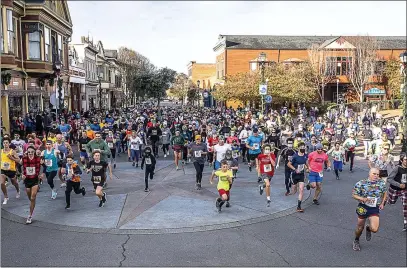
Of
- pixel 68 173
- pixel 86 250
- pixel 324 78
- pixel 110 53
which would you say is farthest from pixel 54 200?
pixel 110 53

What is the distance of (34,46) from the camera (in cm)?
2638

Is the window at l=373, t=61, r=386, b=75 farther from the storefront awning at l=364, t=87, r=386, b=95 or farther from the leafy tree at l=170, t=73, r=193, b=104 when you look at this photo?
the leafy tree at l=170, t=73, r=193, b=104

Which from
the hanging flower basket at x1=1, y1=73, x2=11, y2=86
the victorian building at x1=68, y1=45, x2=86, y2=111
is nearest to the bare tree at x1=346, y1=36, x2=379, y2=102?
the victorian building at x1=68, y1=45, x2=86, y2=111

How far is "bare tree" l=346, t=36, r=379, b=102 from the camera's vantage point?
164ft

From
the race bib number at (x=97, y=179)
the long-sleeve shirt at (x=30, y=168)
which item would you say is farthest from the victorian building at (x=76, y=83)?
the long-sleeve shirt at (x=30, y=168)

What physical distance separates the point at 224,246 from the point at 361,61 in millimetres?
46898

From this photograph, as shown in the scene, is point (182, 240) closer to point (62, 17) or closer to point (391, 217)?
point (391, 217)

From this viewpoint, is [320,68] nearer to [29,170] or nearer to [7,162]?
[7,162]

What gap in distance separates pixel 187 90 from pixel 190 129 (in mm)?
62819

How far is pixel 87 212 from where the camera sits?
1038 cm

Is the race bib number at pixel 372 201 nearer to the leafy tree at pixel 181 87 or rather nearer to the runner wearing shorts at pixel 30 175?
the runner wearing shorts at pixel 30 175

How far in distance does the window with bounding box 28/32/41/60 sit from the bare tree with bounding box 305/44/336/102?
31.7m

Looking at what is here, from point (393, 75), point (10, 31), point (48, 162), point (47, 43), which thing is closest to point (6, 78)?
point (10, 31)

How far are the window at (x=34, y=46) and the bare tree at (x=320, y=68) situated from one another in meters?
31.7
